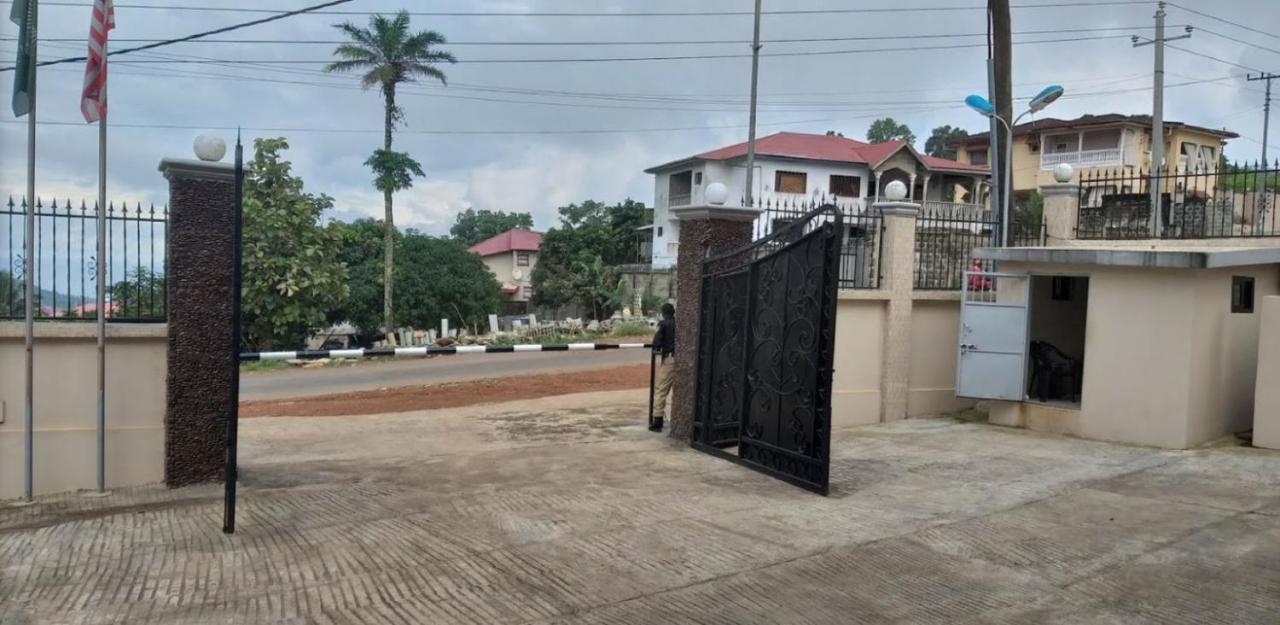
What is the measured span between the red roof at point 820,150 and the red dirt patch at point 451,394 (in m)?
32.3

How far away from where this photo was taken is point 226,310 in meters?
7.59

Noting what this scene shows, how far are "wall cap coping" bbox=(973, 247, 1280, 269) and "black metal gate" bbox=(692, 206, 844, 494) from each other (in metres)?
3.84

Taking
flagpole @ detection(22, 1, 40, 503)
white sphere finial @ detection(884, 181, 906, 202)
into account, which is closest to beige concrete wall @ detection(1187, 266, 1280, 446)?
white sphere finial @ detection(884, 181, 906, 202)

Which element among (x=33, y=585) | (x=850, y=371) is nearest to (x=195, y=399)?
(x=33, y=585)

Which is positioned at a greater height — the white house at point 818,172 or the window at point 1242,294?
the white house at point 818,172

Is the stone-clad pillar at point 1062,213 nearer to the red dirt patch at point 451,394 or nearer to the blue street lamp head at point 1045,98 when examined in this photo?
the blue street lamp head at point 1045,98

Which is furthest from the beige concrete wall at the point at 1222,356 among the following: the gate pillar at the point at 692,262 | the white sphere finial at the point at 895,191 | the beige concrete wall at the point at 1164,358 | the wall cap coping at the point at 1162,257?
→ the gate pillar at the point at 692,262

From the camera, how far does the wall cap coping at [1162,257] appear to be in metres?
9.50

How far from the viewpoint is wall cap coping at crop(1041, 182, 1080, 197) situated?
13602 mm

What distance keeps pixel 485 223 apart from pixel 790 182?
46.0 metres

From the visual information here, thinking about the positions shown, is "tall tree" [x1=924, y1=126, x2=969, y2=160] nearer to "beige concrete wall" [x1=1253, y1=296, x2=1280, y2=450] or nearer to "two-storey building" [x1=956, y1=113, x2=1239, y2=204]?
"two-storey building" [x1=956, y1=113, x2=1239, y2=204]

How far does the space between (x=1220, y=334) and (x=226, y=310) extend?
1044cm

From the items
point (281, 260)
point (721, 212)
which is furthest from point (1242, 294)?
point (281, 260)

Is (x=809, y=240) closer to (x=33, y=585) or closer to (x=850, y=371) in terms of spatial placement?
(x=850, y=371)
